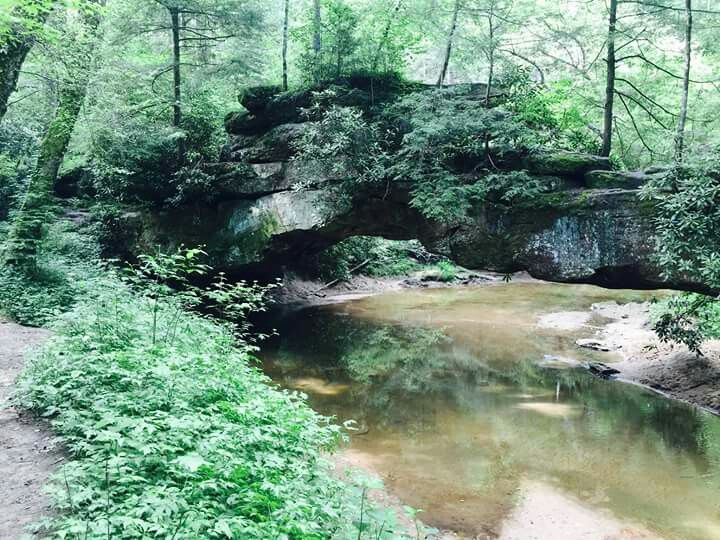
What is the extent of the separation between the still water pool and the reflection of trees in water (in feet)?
0.12

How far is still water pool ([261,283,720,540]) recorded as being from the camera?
21.2 ft

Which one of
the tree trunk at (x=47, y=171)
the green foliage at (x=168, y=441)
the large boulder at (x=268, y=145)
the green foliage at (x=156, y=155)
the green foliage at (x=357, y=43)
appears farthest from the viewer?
the green foliage at (x=156, y=155)

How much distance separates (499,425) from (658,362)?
203 inches

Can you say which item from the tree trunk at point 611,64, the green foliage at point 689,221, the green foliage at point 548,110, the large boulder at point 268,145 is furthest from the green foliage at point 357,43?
the green foliage at point 689,221

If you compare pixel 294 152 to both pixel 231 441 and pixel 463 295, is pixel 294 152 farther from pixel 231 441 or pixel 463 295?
pixel 463 295

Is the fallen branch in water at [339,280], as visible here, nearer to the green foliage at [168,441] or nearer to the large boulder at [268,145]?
the large boulder at [268,145]

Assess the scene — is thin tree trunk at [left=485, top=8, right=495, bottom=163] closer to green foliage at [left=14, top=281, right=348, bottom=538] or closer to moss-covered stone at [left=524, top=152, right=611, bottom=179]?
moss-covered stone at [left=524, top=152, right=611, bottom=179]

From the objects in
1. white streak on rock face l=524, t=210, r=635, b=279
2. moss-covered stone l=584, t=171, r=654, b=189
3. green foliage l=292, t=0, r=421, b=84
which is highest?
green foliage l=292, t=0, r=421, b=84

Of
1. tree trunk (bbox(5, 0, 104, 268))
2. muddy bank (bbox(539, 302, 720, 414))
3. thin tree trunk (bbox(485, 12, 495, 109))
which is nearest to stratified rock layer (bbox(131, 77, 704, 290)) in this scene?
thin tree trunk (bbox(485, 12, 495, 109))

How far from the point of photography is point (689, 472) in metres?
7.28

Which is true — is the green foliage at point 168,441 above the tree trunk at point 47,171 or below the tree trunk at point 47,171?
→ below

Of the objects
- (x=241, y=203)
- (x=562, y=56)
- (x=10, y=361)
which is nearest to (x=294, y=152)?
(x=241, y=203)

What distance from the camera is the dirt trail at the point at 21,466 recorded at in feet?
11.7

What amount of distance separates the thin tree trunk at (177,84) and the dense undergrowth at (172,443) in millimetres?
9365
